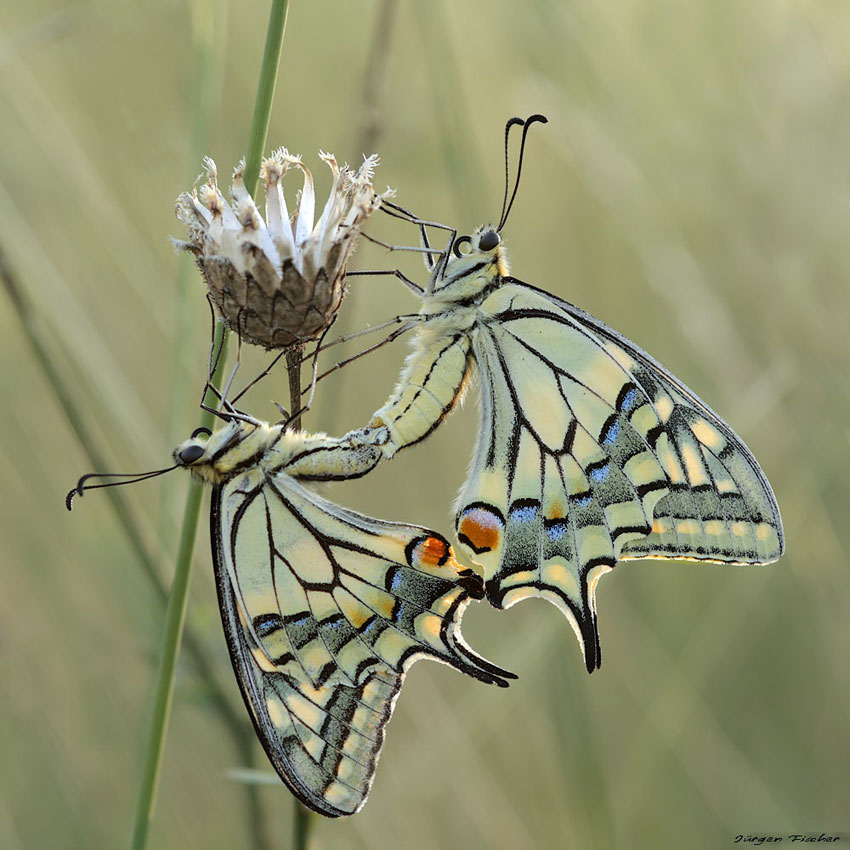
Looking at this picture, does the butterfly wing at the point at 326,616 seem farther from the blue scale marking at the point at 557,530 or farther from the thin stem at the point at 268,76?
the thin stem at the point at 268,76

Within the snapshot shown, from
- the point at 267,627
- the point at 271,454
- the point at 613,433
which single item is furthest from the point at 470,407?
the point at 267,627

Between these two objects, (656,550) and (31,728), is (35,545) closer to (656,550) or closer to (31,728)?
→ (31,728)

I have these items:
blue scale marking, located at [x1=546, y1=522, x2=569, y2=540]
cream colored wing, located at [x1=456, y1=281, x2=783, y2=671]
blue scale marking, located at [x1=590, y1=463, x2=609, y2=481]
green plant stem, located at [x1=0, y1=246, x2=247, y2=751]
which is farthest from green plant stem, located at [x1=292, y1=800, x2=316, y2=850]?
blue scale marking, located at [x1=590, y1=463, x2=609, y2=481]

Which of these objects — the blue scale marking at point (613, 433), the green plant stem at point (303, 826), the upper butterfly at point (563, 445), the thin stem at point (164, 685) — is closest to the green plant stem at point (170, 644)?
the thin stem at point (164, 685)

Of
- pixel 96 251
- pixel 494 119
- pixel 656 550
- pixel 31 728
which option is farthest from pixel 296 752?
pixel 494 119

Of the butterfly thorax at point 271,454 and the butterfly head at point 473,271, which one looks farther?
the butterfly head at point 473,271

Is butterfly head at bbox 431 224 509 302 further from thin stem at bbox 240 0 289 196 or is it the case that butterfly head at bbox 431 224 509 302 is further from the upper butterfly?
thin stem at bbox 240 0 289 196
